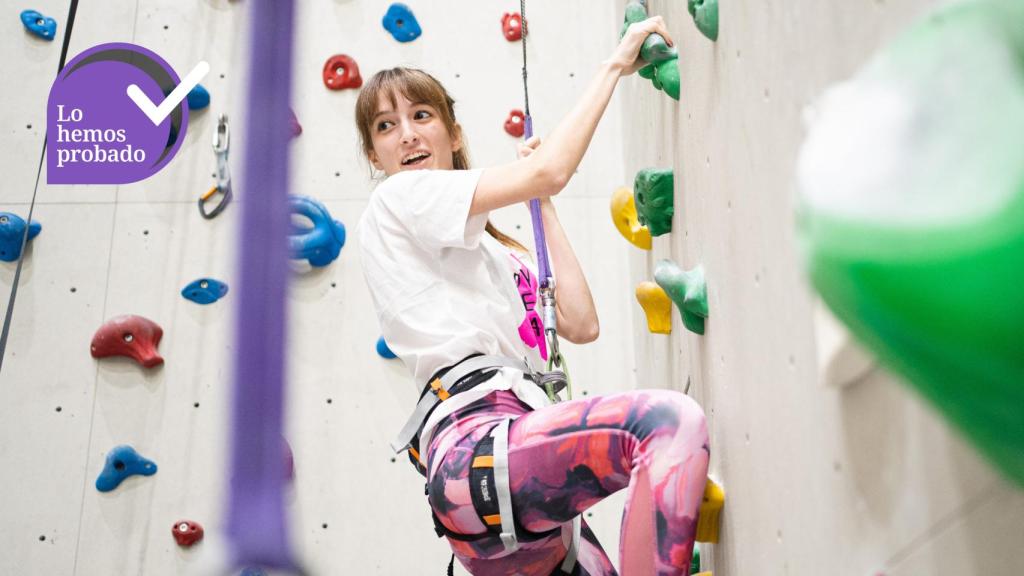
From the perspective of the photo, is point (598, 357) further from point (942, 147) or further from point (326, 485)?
point (942, 147)

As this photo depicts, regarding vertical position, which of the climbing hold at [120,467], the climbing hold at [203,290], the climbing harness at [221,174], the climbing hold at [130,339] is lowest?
the climbing hold at [120,467]

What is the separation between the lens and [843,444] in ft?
3.16

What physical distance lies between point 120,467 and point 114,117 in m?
1.03

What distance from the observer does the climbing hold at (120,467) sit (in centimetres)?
285

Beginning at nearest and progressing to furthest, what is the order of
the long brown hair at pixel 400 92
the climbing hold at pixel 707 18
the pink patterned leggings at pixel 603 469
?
the pink patterned leggings at pixel 603 469, the climbing hold at pixel 707 18, the long brown hair at pixel 400 92

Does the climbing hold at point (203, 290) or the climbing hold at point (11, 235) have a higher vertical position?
the climbing hold at point (11, 235)

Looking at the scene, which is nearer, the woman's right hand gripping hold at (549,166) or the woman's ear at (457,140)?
the woman's right hand gripping hold at (549,166)

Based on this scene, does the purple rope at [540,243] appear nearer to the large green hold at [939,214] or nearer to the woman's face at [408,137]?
the woman's face at [408,137]

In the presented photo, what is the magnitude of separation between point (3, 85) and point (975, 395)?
321cm

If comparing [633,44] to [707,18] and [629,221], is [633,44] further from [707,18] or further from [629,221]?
[629,221]

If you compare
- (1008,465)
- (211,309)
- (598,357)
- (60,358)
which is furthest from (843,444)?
(60,358)

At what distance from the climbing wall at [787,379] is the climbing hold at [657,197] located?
44mm

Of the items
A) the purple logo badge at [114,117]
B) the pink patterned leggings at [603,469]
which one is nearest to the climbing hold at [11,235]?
the purple logo badge at [114,117]

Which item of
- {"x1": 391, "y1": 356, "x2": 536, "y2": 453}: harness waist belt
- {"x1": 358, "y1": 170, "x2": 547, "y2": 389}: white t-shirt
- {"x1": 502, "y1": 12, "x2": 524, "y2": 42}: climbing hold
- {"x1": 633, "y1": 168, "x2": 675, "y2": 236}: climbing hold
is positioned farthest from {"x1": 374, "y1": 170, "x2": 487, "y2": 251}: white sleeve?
{"x1": 502, "y1": 12, "x2": 524, "y2": 42}: climbing hold
